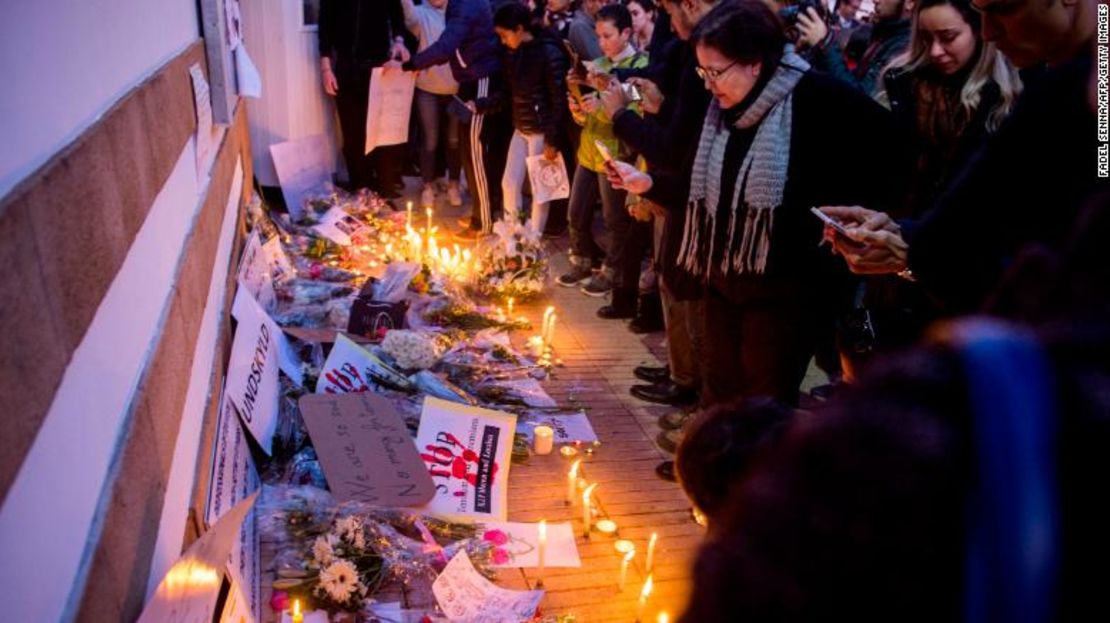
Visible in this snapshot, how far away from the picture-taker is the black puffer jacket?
20.6 ft

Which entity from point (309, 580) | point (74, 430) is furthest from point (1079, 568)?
point (309, 580)

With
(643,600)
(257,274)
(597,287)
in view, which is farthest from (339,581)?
(597,287)

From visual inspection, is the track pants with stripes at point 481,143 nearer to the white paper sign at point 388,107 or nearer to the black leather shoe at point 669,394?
the white paper sign at point 388,107

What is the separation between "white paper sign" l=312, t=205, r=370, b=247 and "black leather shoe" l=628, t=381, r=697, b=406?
2.73 meters

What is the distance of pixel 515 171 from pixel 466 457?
398cm

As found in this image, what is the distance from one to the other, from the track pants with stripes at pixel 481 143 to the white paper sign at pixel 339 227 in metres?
1.25

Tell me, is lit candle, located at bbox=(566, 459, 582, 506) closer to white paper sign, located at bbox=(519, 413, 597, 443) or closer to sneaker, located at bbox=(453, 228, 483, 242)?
white paper sign, located at bbox=(519, 413, 597, 443)

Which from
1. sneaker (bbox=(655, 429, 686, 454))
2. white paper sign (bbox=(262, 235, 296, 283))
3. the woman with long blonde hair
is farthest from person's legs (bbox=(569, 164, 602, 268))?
the woman with long blonde hair

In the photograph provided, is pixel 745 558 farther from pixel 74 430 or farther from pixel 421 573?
pixel 421 573

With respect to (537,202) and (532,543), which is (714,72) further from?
(537,202)

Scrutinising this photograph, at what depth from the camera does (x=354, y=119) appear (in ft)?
25.3

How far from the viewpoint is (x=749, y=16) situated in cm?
288

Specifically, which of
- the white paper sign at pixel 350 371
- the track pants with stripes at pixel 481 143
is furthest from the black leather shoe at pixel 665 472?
the track pants with stripes at pixel 481 143

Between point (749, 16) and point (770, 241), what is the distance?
2.62ft
